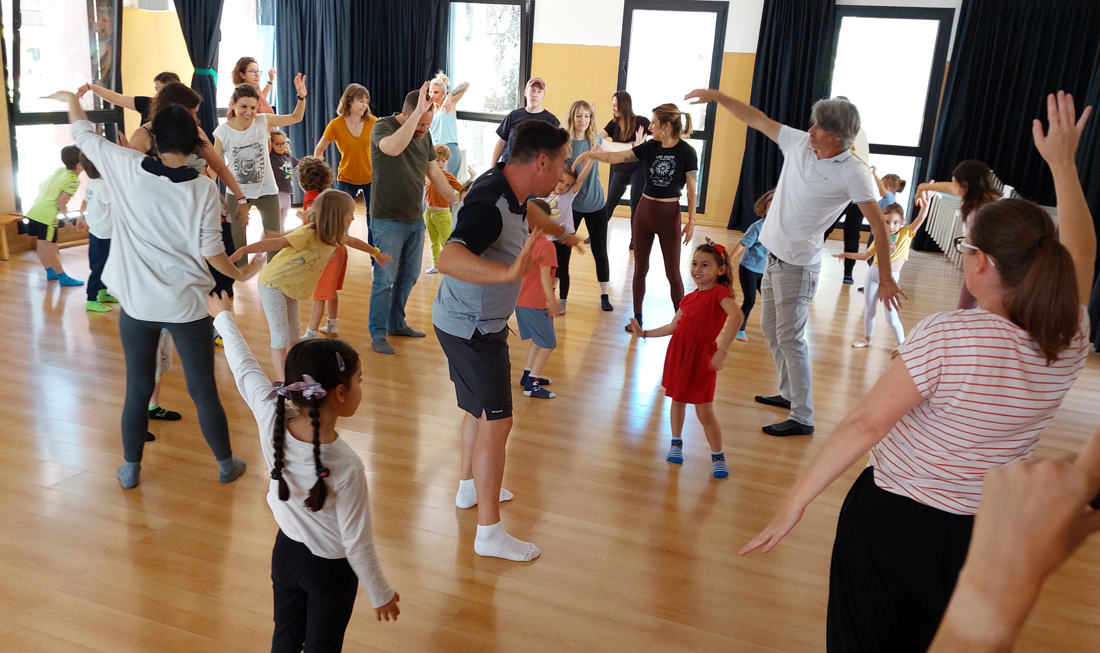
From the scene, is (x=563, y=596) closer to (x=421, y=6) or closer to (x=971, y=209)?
(x=971, y=209)


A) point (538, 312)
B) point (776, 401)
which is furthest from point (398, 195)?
point (776, 401)

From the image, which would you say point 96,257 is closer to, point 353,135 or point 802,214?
point 353,135

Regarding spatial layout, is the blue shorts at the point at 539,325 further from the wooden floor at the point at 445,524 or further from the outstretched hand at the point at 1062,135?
the outstretched hand at the point at 1062,135

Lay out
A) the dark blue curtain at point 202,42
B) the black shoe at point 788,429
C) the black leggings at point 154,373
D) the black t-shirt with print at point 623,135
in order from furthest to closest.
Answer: the dark blue curtain at point 202,42 < the black t-shirt with print at point 623,135 < the black shoe at point 788,429 < the black leggings at point 154,373

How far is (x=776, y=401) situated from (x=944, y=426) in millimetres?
3028

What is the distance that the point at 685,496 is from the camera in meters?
3.45

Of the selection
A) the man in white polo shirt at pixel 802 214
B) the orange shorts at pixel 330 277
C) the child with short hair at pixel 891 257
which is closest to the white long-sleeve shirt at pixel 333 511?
the man in white polo shirt at pixel 802 214

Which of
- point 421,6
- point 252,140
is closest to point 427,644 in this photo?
point 252,140

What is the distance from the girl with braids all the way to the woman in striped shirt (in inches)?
34.2

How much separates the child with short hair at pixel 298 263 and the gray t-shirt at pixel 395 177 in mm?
728

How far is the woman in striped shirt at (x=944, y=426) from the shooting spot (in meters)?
1.49

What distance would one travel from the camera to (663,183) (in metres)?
5.38

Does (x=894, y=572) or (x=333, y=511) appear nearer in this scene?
(x=894, y=572)

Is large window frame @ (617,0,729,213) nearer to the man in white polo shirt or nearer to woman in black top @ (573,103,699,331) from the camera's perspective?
woman in black top @ (573,103,699,331)
